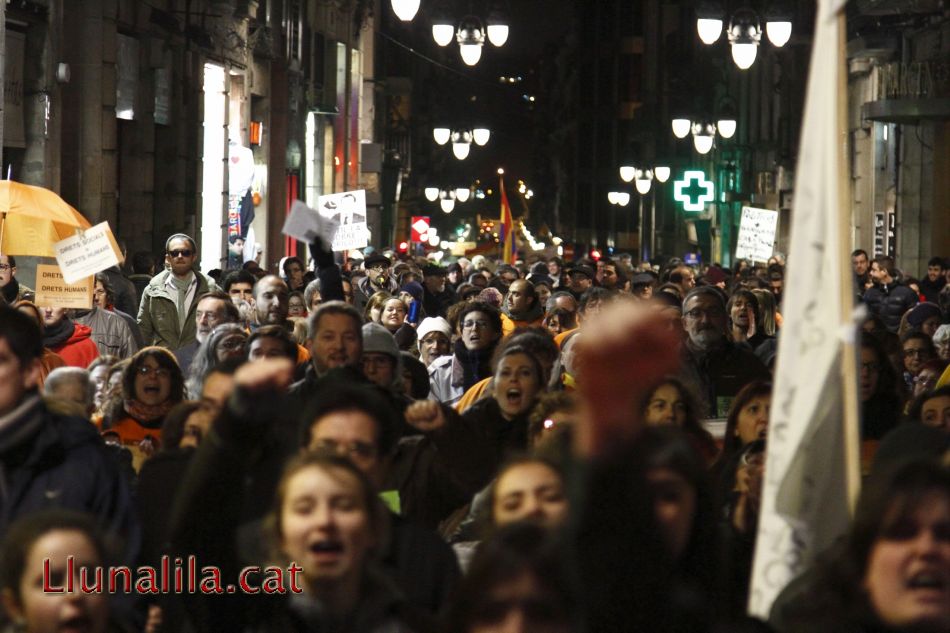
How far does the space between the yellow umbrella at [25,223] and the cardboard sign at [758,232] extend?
34.3 ft

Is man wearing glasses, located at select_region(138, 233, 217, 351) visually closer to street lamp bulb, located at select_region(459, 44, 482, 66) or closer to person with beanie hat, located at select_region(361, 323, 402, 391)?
person with beanie hat, located at select_region(361, 323, 402, 391)

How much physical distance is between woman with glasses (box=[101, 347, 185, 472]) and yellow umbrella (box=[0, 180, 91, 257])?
6.09 m

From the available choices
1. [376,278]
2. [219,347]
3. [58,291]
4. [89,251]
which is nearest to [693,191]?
[376,278]

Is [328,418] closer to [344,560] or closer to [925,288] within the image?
[344,560]

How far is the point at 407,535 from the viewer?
5285 mm

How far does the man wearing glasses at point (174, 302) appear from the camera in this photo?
14672mm

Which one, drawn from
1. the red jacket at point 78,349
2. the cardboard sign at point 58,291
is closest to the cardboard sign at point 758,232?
the cardboard sign at point 58,291

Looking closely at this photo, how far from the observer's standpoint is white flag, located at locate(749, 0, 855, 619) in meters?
5.17

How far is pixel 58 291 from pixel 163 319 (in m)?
1.88

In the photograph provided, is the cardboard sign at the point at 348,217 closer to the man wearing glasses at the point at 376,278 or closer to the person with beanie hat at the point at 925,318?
the man wearing glasses at the point at 376,278

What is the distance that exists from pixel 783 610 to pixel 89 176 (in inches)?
816

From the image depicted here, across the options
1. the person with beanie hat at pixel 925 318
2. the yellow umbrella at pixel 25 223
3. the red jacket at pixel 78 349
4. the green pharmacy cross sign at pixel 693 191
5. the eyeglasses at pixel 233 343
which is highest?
the green pharmacy cross sign at pixel 693 191

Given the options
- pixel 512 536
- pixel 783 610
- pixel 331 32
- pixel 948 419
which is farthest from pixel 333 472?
pixel 331 32

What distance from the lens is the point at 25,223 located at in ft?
48.7
